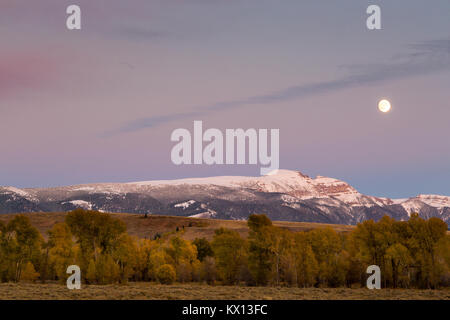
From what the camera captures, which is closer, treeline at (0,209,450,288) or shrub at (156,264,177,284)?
treeline at (0,209,450,288)

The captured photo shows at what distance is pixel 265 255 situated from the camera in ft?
414

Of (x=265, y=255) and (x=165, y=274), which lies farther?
(x=165, y=274)

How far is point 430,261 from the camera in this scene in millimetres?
Result: 116000

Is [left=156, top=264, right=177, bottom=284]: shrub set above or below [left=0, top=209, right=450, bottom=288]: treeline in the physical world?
below

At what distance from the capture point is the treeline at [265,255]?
118688 mm

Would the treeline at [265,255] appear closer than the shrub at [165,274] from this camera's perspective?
Yes

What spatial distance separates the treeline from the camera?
4673 inches

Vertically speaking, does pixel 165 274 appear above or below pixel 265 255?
below

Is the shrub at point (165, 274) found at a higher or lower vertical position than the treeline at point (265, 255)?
lower
